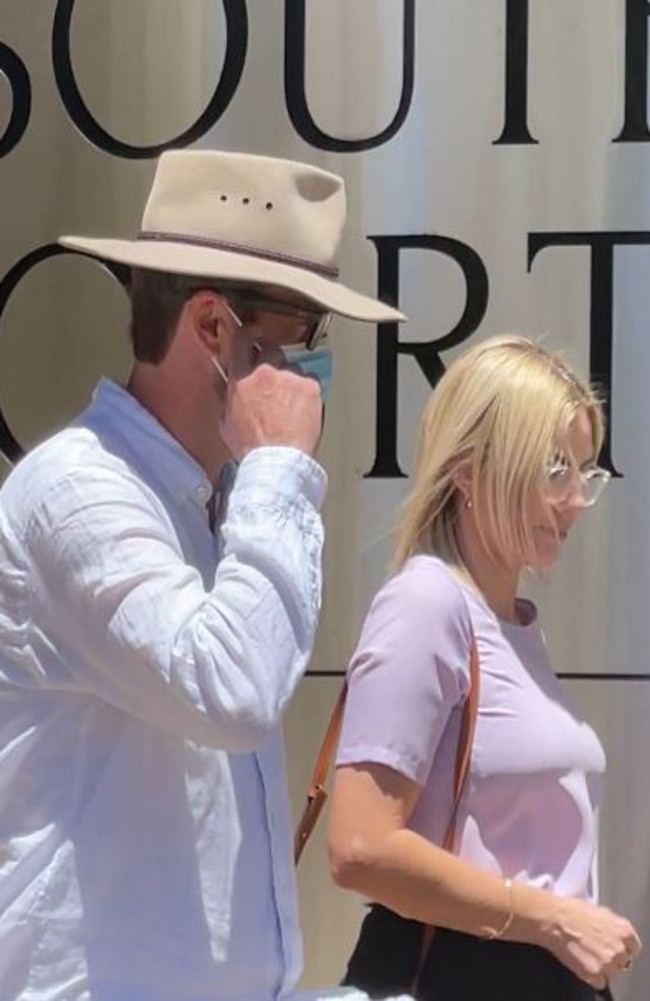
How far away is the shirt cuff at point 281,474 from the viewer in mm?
1183

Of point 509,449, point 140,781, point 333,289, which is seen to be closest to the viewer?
point 140,781

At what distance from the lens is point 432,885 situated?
5.00 ft

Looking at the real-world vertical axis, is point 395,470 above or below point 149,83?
below

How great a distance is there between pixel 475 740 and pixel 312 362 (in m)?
0.46

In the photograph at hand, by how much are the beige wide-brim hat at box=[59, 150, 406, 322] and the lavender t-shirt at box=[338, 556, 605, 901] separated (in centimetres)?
34

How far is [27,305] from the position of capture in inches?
91.5

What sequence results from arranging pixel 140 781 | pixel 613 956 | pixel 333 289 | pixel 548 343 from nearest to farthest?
pixel 140 781
pixel 333 289
pixel 613 956
pixel 548 343

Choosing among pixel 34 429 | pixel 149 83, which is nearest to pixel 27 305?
pixel 34 429

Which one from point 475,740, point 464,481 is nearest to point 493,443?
point 464,481

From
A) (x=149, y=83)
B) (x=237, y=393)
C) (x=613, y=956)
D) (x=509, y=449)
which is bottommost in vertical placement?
(x=613, y=956)

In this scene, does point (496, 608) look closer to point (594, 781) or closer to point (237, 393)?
point (594, 781)

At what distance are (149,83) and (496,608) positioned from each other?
1032mm

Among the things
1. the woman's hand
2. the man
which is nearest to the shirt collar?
the man

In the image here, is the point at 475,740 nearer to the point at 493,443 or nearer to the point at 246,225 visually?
the point at 493,443
